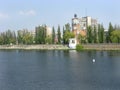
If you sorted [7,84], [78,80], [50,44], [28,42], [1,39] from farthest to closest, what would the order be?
[1,39]
[28,42]
[50,44]
[78,80]
[7,84]

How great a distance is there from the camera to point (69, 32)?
121188 millimetres

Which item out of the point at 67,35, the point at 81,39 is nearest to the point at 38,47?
the point at 67,35

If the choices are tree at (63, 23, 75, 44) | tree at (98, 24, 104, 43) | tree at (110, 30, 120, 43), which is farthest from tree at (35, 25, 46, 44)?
tree at (110, 30, 120, 43)

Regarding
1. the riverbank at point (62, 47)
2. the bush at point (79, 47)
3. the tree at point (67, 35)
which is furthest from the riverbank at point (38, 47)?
→ the bush at point (79, 47)

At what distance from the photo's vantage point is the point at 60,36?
4850 inches

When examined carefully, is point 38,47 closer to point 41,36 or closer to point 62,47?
point 41,36

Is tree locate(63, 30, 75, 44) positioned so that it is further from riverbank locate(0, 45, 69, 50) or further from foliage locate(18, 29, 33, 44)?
foliage locate(18, 29, 33, 44)

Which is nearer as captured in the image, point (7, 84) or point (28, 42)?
point (7, 84)

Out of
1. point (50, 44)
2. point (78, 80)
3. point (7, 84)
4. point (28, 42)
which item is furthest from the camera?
point (28, 42)

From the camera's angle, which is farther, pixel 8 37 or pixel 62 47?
pixel 8 37

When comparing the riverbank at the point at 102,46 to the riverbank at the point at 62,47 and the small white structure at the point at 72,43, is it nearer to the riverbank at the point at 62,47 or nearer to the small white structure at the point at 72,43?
the riverbank at the point at 62,47

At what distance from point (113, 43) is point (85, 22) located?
4318 cm

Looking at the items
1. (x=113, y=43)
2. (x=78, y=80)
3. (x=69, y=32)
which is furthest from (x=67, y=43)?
(x=78, y=80)

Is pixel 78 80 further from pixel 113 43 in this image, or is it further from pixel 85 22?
pixel 85 22
